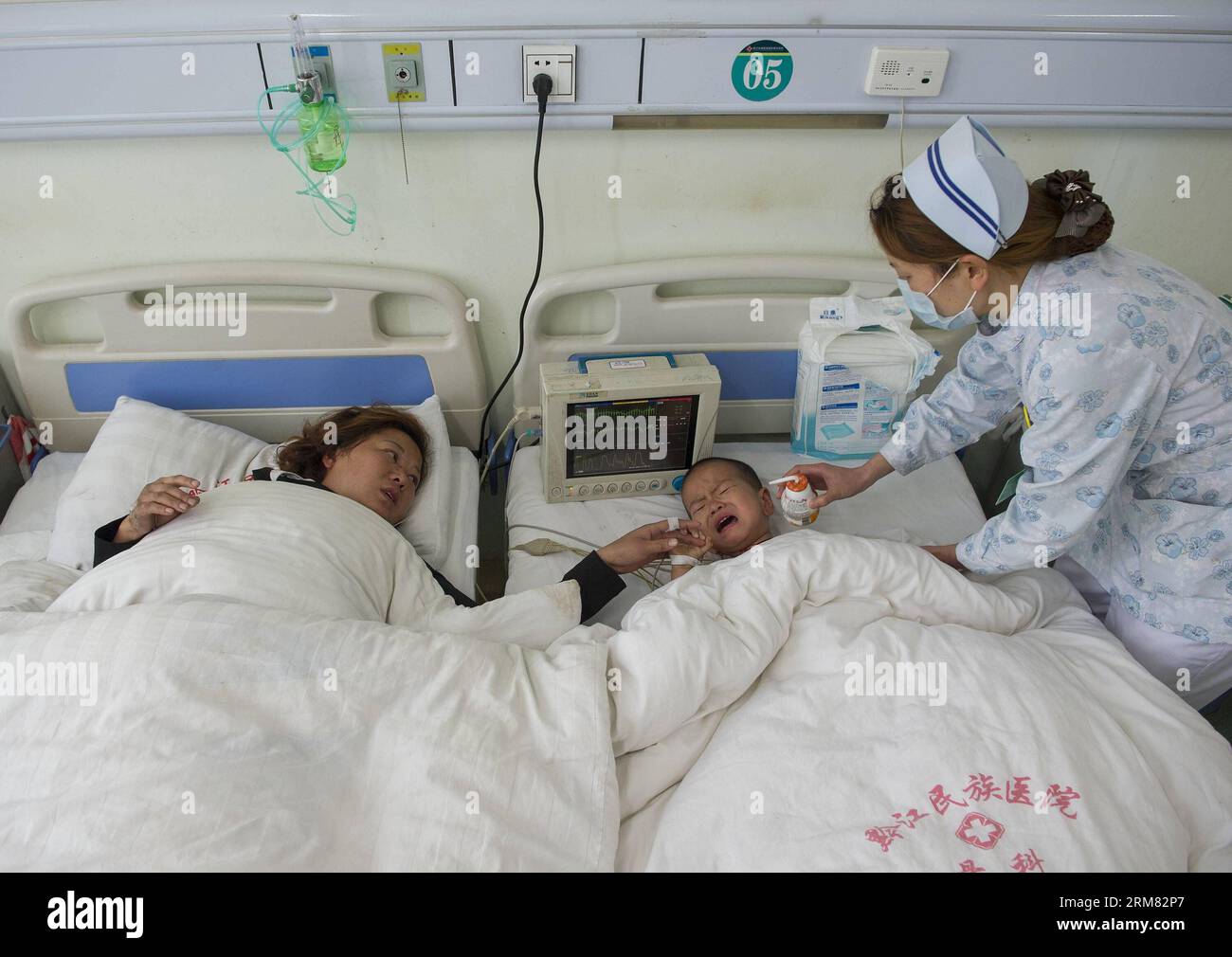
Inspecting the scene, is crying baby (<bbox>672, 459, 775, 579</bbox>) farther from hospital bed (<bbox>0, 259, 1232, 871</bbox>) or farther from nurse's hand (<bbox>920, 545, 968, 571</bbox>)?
nurse's hand (<bbox>920, 545, 968, 571</bbox>)

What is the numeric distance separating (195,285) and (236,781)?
52.6 inches

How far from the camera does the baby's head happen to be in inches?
76.4

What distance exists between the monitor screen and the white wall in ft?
1.35

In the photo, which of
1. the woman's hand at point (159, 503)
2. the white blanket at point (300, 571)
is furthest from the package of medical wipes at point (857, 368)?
the woman's hand at point (159, 503)

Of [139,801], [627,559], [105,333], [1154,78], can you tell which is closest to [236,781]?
[139,801]

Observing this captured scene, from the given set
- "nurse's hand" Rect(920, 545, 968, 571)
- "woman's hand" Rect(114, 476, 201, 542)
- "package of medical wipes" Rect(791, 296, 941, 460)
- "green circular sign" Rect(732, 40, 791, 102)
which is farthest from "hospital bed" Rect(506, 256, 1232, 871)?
"green circular sign" Rect(732, 40, 791, 102)

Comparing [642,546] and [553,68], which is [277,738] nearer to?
[642,546]

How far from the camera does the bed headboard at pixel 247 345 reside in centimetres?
203

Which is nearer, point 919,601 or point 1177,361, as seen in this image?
point 1177,361

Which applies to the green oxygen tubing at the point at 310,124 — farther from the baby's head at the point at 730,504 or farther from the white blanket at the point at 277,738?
the baby's head at the point at 730,504

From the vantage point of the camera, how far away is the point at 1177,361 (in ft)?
4.59

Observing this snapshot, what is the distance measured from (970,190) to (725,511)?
2.91 feet

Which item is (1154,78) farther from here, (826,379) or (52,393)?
(52,393)

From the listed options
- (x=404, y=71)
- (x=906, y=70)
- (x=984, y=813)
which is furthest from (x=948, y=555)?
(x=404, y=71)
